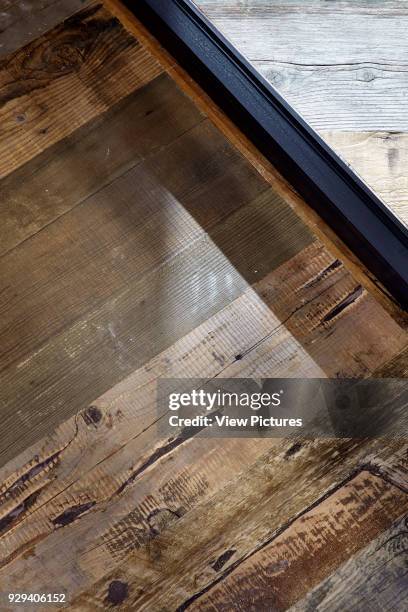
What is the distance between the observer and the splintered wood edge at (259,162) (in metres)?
0.94

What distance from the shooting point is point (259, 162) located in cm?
100

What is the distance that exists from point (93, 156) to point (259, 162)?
28cm

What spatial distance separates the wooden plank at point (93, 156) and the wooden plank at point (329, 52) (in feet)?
1.14

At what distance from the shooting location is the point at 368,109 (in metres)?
1.25

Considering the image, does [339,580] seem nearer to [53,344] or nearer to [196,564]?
[196,564]

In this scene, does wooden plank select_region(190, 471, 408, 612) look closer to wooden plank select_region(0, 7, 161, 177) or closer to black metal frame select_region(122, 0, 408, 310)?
black metal frame select_region(122, 0, 408, 310)

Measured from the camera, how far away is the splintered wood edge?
3.10 feet

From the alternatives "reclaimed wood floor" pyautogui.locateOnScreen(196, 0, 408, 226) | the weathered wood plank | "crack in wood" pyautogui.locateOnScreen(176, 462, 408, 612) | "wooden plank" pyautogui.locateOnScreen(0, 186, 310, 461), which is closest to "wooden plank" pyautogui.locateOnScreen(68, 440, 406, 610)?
"crack in wood" pyautogui.locateOnScreen(176, 462, 408, 612)

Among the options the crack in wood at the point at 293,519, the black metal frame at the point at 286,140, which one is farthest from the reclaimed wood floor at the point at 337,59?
the crack in wood at the point at 293,519

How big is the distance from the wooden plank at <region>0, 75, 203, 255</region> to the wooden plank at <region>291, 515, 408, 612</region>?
28.0 inches
